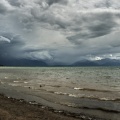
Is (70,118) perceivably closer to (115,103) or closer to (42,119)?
(42,119)

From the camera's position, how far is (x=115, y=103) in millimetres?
24625

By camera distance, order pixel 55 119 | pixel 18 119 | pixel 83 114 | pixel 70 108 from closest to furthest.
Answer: pixel 18 119, pixel 55 119, pixel 83 114, pixel 70 108

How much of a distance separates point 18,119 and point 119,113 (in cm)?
866

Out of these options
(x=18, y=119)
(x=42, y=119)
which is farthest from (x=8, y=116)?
(x=42, y=119)

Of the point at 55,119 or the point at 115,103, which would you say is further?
the point at 115,103

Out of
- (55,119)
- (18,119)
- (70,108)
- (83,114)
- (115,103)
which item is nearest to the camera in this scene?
(18,119)

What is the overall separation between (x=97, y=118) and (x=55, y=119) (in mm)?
3446

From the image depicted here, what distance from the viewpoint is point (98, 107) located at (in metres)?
22.5

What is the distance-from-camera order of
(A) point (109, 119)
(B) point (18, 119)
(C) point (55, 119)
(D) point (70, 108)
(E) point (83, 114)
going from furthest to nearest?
1. (D) point (70, 108)
2. (E) point (83, 114)
3. (A) point (109, 119)
4. (C) point (55, 119)
5. (B) point (18, 119)

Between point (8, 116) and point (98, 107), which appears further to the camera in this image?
point (98, 107)

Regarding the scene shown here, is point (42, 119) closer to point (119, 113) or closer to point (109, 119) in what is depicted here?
point (109, 119)

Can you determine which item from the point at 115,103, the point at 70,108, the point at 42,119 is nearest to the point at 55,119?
the point at 42,119

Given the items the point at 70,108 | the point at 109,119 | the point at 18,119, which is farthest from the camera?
the point at 70,108

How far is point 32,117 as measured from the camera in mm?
16672
